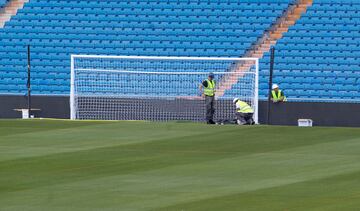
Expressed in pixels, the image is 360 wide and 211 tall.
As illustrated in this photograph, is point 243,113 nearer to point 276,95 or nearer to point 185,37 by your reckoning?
point 276,95

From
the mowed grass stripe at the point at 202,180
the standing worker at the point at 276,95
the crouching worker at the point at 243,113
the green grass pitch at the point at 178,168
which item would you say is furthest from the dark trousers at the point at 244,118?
the mowed grass stripe at the point at 202,180

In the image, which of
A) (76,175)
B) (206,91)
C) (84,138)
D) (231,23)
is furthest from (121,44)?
(76,175)

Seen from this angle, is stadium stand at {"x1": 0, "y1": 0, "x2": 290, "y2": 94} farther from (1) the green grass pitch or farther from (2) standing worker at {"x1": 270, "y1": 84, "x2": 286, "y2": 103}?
(1) the green grass pitch

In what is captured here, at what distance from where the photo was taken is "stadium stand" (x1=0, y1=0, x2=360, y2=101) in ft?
131

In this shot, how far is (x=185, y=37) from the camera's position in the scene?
137ft

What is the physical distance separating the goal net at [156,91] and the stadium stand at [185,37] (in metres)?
1.69

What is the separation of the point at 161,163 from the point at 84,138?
19.5 feet

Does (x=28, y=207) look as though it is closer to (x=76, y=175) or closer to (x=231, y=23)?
(x=76, y=175)

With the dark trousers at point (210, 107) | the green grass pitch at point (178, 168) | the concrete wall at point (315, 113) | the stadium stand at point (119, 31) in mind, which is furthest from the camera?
the stadium stand at point (119, 31)

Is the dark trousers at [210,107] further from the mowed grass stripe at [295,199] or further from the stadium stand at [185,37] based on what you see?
the mowed grass stripe at [295,199]

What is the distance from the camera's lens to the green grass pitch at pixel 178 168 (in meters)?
18.2

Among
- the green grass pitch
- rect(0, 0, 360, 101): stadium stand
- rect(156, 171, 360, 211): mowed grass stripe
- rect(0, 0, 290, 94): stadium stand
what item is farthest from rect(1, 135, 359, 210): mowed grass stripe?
rect(0, 0, 290, 94): stadium stand

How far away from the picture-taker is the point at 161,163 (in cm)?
2339

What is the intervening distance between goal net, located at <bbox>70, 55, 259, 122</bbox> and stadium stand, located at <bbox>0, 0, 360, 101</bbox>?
5.53 ft
